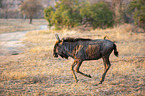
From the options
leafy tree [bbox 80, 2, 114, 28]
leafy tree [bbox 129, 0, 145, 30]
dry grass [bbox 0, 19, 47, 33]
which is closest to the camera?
leafy tree [bbox 129, 0, 145, 30]

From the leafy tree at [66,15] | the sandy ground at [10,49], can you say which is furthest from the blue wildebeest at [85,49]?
the leafy tree at [66,15]

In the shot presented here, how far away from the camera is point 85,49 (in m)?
5.68

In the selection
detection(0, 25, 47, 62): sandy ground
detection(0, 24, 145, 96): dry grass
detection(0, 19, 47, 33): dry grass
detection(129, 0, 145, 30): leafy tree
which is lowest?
detection(0, 19, 47, 33): dry grass

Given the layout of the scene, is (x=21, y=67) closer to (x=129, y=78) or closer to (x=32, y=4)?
(x=129, y=78)

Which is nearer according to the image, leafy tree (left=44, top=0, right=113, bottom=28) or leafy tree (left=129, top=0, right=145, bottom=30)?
leafy tree (left=129, top=0, right=145, bottom=30)

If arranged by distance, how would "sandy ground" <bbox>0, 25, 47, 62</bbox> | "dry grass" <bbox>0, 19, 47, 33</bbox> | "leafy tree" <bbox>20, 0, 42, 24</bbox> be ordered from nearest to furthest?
"sandy ground" <bbox>0, 25, 47, 62</bbox> → "dry grass" <bbox>0, 19, 47, 33</bbox> → "leafy tree" <bbox>20, 0, 42, 24</bbox>

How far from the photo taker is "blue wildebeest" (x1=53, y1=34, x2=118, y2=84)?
5.59m

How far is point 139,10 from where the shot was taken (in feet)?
72.3

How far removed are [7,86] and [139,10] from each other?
2042 cm

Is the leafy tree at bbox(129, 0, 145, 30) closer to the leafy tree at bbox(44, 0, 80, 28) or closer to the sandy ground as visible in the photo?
the leafy tree at bbox(44, 0, 80, 28)

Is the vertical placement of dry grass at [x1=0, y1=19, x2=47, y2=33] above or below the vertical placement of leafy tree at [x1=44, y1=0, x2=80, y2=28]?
below

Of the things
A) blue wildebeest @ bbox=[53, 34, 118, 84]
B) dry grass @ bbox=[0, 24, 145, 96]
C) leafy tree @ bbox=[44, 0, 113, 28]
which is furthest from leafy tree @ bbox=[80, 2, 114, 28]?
blue wildebeest @ bbox=[53, 34, 118, 84]

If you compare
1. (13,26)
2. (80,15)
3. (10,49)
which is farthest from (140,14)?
(13,26)

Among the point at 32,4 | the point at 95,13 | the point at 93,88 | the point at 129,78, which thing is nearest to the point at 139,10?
the point at 95,13
